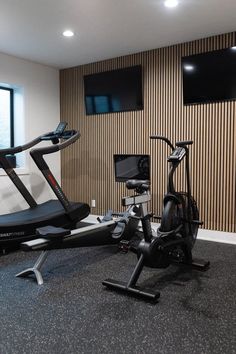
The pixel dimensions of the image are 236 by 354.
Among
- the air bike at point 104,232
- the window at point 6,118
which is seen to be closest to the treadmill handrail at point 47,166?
the air bike at point 104,232

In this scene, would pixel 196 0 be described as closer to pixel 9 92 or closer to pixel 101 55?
pixel 101 55

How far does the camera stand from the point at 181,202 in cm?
327

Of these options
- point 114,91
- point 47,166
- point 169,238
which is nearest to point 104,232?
point 169,238

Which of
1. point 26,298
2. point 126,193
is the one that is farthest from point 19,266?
point 126,193

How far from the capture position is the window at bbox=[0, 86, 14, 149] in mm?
5527

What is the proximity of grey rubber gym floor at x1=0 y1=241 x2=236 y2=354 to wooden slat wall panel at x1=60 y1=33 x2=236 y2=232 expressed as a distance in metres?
1.29

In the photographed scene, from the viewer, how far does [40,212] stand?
4496 mm

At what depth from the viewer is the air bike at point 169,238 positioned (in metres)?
2.85

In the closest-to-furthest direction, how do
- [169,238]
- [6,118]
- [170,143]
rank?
[169,238] → [170,143] → [6,118]

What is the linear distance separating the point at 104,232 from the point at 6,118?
3.09m

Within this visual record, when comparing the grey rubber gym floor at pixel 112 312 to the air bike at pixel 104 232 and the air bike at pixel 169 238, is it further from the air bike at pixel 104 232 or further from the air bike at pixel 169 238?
the air bike at pixel 104 232

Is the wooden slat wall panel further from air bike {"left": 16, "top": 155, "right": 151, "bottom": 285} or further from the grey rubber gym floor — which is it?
the grey rubber gym floor

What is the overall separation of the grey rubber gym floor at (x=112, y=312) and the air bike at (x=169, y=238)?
0.33ft

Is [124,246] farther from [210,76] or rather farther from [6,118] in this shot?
[6,118]
